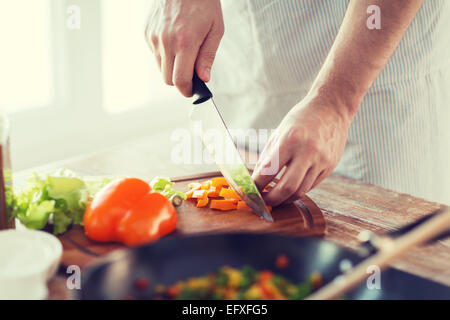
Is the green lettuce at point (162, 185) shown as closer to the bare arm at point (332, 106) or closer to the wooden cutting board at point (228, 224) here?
the wooden cutting board at point (228, 224)

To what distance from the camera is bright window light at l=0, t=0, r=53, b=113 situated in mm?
2318

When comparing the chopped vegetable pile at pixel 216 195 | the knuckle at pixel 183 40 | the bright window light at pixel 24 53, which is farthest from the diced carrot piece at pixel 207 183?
the bright window light at pixel 24 53

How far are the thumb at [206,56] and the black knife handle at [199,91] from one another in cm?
2

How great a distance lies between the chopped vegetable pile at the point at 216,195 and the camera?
1.11m

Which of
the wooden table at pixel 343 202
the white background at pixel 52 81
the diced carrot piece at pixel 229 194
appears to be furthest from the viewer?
the white background at pixel 52 81

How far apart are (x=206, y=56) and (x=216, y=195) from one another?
0.33 meters

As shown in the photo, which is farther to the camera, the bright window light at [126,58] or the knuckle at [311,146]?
the bright window light at [126,58]

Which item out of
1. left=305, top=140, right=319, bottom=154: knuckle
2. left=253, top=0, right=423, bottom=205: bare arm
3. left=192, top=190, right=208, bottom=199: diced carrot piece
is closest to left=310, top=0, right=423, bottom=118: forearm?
left=253, top=0, right=423, bottom=205: bare arm

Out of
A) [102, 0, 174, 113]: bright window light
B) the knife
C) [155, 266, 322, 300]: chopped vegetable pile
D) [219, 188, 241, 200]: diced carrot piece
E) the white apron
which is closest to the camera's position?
[155, 266, 322, 300]: chopped vegetable pile

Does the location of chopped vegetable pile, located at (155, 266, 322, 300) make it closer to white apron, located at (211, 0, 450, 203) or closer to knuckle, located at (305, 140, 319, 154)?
knuckle, located at (305, 140, 319, 154)

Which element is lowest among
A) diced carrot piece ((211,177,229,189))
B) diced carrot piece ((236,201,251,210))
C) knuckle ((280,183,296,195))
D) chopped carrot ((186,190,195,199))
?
diced carrot piece ((236,201,251,210))

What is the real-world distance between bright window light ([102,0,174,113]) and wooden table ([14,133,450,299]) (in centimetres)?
142

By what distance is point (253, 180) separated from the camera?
1.09m

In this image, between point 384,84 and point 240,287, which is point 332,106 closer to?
point 384,84
